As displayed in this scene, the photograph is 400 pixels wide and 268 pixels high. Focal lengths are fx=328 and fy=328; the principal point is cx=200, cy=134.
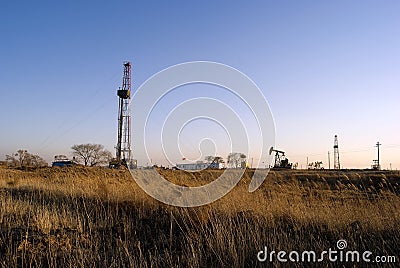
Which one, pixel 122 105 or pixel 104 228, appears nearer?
pixel 104 228

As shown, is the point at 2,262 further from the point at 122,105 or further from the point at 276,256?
the point at 122,105

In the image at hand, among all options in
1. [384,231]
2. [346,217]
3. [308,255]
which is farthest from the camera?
[346,217]

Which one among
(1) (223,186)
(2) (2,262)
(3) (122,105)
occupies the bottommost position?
(2) (2,262)

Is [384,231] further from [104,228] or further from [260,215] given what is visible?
[104,228]

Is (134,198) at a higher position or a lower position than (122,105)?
lower

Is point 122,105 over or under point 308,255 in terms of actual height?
over

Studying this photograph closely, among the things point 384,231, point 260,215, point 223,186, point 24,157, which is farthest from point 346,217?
point 24,157

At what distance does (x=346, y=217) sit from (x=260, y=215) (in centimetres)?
172

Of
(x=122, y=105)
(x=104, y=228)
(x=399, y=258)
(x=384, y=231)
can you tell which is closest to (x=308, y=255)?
(x=399, y=258)

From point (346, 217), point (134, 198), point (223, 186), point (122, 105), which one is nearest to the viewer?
point (346, 217)

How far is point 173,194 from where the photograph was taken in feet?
31.0

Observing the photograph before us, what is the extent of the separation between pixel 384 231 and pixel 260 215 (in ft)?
7.60

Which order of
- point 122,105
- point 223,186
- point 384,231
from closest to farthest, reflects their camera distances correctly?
point 384,231 → point 223,186 → point 122,105

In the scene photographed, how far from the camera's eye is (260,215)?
7020 mm
